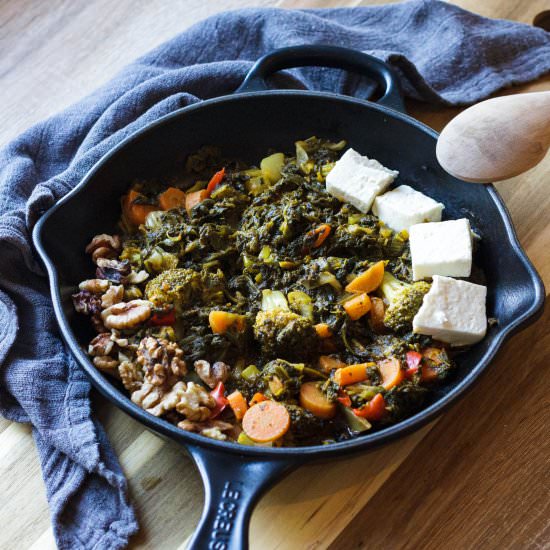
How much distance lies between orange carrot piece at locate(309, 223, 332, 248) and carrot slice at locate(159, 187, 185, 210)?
24.8 inches

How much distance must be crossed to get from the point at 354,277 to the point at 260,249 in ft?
1.29

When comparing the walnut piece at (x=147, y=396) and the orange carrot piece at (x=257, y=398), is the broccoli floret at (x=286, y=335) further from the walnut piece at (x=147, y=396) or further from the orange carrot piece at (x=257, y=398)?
the walnut piece at (x=147, y=396)

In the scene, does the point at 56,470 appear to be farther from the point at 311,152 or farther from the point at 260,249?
the point at 311,152

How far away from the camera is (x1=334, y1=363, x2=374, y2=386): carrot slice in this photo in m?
2.50

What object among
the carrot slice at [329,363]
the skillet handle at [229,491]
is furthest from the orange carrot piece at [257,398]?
the skillet handle at [229,491]

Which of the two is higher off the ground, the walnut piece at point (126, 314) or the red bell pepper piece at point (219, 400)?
the walnut piece at point (126, 314)

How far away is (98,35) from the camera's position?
384 cm

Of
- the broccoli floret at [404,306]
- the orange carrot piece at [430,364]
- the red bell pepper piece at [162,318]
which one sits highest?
the red bell pepper piece at [162,318]

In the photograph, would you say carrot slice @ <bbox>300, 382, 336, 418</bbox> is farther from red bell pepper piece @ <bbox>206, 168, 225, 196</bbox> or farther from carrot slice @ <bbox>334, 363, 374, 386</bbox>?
red bell pepper piece @ <bbox>206, 168, 225, 196</bbox>

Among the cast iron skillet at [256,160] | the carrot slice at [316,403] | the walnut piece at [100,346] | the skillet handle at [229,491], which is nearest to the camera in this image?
the skillet handle at [229,491]

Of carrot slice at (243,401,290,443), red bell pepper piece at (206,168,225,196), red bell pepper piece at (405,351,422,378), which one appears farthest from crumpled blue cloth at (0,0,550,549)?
red bell pepper piece at (405,351,422,378)

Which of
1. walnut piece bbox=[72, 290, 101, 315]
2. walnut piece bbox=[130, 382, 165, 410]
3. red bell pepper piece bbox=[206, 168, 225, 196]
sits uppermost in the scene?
walnut piece bbox=[72, 290, 101, 315]

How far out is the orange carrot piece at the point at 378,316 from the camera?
2.69 m

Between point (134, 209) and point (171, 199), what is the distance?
17 cm
